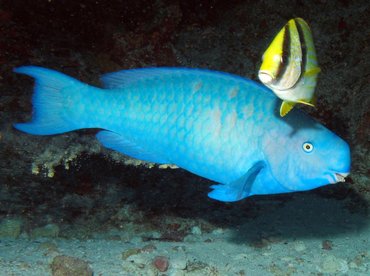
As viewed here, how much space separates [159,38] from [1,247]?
9.11 feet

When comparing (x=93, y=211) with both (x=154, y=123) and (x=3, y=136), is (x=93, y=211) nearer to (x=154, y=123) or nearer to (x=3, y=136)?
(x=3, y=136)

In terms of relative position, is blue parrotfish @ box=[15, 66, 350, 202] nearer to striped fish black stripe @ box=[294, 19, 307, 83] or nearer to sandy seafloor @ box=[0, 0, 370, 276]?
striped fish black stripe @ box=[294, 19, 307, 83]

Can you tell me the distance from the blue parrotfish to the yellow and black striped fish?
1.65ft

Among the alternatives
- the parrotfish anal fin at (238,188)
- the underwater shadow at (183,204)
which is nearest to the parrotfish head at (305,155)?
the parrotfish anal fin at (238,188)

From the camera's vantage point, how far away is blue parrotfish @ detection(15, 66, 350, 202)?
7.96 feet

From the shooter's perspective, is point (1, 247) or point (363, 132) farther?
point (363, 132)

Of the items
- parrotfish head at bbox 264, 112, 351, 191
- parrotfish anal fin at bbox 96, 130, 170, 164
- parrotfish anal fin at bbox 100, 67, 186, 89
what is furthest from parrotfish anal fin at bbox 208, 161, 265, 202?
parrotfish anal fin at bbox 100, 67, 186, 89

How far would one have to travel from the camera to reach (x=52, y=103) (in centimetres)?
257

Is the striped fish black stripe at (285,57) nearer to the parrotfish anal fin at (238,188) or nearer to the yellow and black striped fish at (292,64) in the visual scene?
the yellow and black striped fish at (292,64)

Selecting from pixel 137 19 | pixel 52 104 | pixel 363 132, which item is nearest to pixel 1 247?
pixel 52 104

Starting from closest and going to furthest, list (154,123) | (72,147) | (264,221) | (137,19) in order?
(154,123) → (137,19) → (72,147) → (264,221)

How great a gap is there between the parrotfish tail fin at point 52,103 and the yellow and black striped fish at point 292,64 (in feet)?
4.47

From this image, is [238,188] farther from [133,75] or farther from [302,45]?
[133,75]

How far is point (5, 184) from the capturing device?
4266mm
